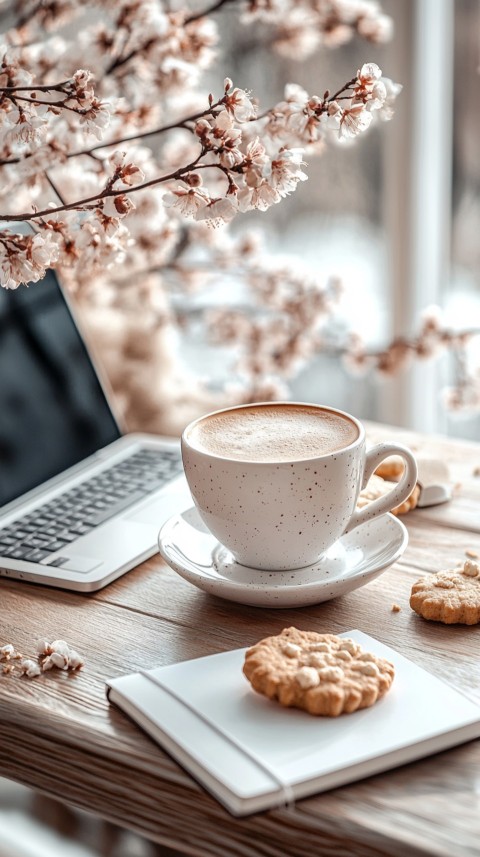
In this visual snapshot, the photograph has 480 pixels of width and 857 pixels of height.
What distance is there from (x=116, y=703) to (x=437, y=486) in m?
0.47

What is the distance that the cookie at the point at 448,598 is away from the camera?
715 mm

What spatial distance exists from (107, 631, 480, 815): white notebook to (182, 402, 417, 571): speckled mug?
4.8 inches

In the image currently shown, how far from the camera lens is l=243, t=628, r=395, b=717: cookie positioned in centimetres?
57

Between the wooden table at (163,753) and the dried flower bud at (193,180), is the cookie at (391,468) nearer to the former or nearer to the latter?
the wooden table at (163,753)

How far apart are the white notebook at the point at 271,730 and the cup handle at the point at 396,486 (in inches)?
6.3

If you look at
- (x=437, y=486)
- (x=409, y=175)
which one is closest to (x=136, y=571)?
(x=437, y=486)

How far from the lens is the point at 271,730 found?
559 millimetres

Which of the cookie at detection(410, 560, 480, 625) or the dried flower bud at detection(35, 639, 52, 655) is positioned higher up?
the dried flower bud at detection(35, 639, 52, 655)

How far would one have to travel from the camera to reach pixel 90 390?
1.12m

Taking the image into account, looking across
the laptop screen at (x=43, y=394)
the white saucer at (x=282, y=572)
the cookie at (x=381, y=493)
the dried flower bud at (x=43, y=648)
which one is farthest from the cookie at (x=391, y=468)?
the dried flower bud at (x=43, y=648)

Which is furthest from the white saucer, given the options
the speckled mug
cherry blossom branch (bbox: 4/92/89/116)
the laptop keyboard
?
cherry blossom branch (bbox: 4/92/89/116)

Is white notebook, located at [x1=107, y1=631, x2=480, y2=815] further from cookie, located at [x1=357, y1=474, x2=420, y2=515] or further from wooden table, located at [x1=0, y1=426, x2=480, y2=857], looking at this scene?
cookie, located at [x1=357, y1=474, x2=420, y2=515]

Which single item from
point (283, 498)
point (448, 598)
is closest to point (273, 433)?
point (283, 498)

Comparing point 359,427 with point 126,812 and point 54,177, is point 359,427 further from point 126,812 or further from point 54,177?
point 54,177
